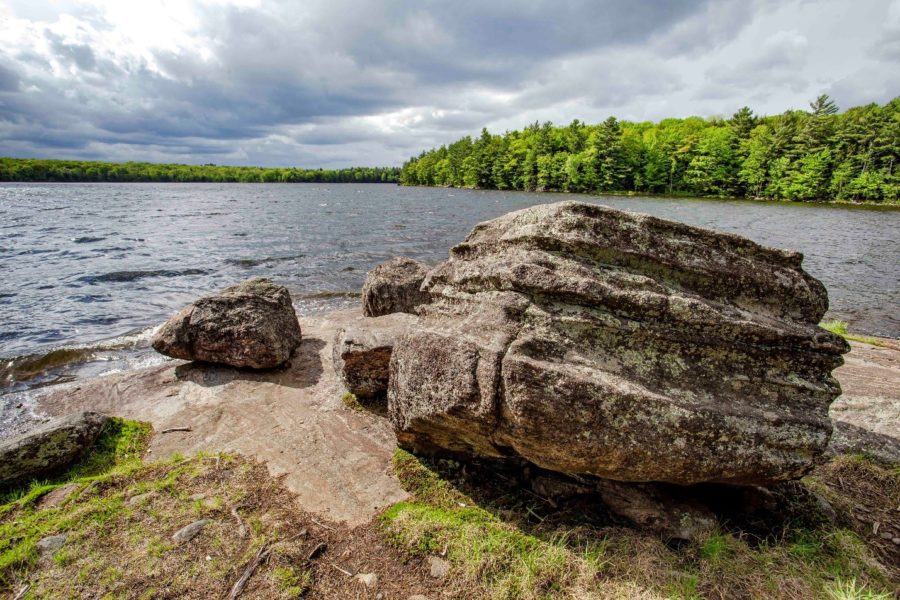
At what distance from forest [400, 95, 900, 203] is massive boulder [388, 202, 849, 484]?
9168 centimetres

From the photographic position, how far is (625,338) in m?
5.04

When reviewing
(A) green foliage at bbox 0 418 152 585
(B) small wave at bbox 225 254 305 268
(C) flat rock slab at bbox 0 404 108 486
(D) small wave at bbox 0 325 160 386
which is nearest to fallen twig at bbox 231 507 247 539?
(A) green foliage at bbox 0 418 152 585

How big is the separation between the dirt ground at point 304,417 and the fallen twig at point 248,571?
826 mm

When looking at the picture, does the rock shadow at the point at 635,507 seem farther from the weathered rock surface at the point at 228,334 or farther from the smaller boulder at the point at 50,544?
the weathered rock surface at the point at 228,334

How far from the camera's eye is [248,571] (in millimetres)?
4406

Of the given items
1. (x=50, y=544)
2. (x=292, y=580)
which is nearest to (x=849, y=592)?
(x=292, y=580)

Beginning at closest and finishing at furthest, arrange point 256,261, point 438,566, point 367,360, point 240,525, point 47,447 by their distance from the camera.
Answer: point 438,566
point 240,525
point 47,447
point 367,360
point 256,261

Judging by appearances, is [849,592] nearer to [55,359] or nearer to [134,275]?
[55,359]

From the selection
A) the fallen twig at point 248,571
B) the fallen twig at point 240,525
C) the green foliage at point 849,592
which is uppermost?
the green foliage at point 849,592

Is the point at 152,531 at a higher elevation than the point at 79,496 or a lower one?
higher

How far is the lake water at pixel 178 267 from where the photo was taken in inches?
495

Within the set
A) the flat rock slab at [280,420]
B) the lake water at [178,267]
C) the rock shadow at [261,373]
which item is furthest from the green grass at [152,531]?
the lake water at [178,267]

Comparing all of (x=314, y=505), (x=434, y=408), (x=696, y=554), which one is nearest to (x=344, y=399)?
(x=314, y=505)

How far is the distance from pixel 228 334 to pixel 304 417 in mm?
3466
